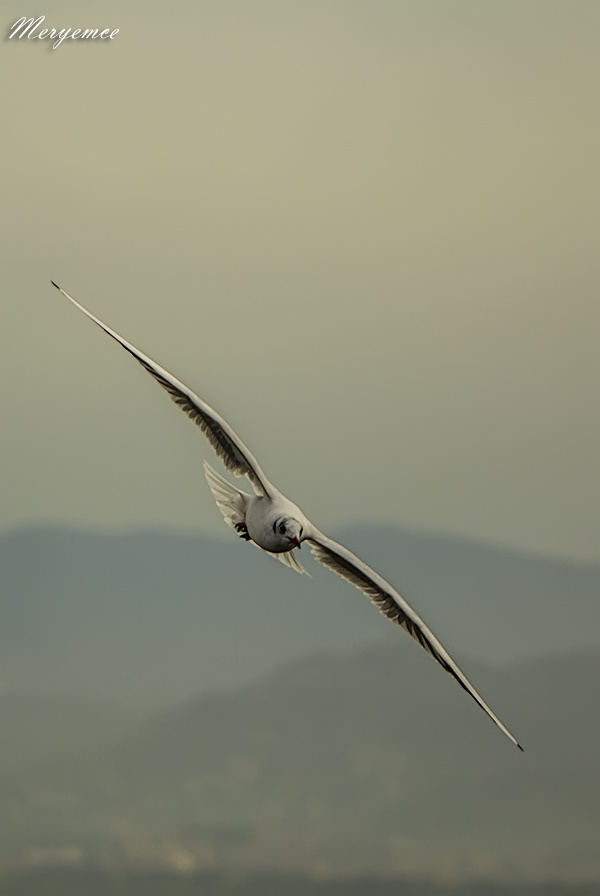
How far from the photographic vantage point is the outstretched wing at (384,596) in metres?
3.92

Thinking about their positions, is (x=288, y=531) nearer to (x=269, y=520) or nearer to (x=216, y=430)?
(x=269, y=520)

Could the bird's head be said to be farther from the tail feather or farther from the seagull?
the tail feather

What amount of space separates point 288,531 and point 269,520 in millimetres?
87

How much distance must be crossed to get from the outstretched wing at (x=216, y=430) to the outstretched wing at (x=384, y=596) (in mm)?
248

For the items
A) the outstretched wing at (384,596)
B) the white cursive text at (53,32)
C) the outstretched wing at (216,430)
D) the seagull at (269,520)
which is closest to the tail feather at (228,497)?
the seagull at (269,520)

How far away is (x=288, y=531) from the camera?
3.67m

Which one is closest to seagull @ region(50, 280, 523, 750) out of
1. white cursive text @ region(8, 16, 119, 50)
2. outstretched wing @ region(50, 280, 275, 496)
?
outstretched wing @ region(50, 280, 275, 496)

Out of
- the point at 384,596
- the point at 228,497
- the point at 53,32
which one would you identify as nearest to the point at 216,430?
the point at 228,497

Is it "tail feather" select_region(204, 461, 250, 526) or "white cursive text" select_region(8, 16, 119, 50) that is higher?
"white cursive text" select_region(8, 16, 119, 50)

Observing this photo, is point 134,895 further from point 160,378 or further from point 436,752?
point 160,378

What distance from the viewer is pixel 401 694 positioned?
5.05 metres

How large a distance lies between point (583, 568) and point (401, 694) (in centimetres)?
87

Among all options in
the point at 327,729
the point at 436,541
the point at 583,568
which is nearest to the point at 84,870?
the point at 327,729

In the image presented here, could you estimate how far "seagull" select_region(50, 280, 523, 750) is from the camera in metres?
3.68
